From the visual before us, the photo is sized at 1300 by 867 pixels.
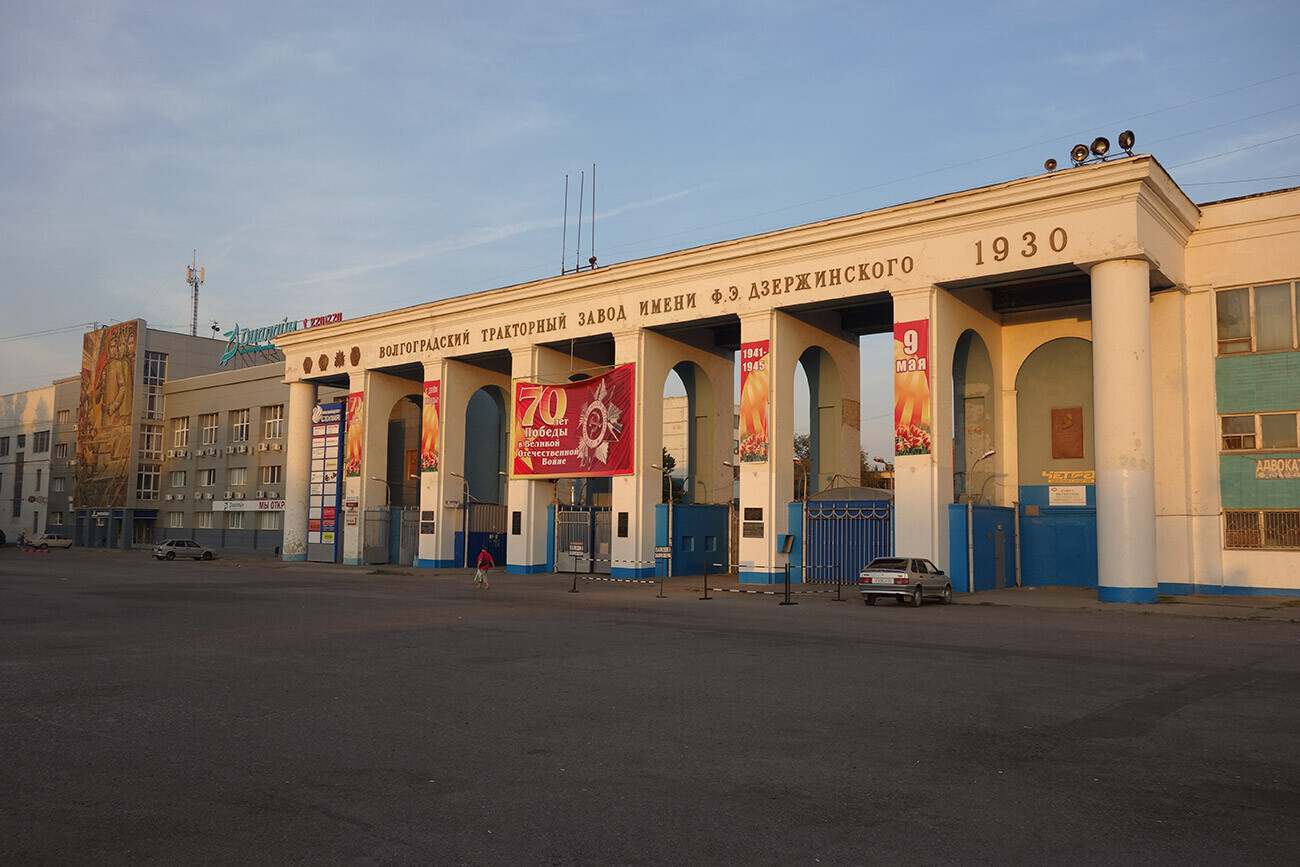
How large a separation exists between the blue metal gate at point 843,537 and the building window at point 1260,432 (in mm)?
10614

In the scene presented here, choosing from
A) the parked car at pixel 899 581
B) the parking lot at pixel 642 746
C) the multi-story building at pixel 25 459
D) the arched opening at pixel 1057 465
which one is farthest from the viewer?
the multi-story building at pixel 25 459

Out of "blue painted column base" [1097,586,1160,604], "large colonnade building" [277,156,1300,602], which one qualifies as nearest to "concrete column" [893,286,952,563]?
"large colonnade building" [277,156,1300,602]

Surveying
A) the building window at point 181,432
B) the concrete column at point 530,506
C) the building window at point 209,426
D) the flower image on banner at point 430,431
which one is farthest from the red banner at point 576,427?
the building window at point 181,432

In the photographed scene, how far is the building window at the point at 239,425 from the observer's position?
71.7m

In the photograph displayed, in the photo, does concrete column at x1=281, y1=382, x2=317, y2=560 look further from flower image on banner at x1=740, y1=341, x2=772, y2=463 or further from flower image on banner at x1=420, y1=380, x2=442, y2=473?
flower image on banner at x1=740, y1=341, x2=772, y2=463

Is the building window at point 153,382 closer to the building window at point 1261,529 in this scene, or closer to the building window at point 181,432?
the building window at point 181,432

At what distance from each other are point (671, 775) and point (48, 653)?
39.9ft

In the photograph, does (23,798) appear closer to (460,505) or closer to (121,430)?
(460,505)

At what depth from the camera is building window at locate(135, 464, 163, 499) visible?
79125mm

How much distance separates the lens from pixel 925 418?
102 ft

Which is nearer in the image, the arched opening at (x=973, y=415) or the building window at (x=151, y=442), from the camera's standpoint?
the arched opening at (x=973, y=415)

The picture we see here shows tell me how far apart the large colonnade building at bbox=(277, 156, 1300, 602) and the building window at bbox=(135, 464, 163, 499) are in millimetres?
38283

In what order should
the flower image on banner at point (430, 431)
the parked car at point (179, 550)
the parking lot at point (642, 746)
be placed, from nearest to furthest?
the parking lot at point (642, 746) < the flower image on banner at point (430, 431) < the parked car at point (179, 550)

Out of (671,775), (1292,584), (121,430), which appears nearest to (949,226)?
(1292,584)
